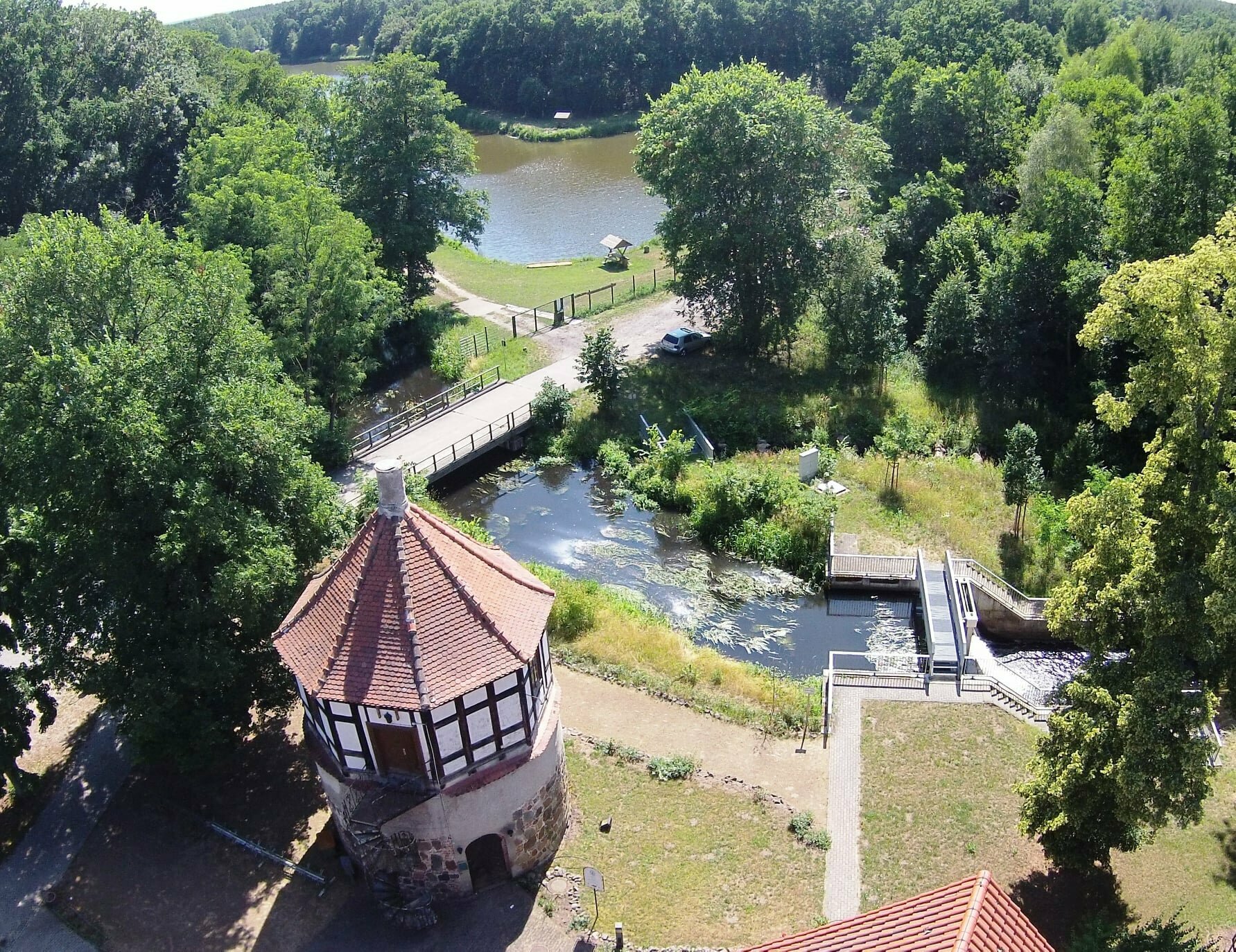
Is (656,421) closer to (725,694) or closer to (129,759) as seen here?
(725,694)

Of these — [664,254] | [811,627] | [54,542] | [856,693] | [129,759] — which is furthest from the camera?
[664,254]

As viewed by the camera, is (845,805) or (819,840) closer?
(819,840)

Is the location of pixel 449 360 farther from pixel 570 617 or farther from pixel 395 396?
pixel 570 617

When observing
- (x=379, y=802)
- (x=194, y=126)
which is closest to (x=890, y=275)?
(x=379, y=802)

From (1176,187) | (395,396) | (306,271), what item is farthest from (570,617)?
(1176,187)

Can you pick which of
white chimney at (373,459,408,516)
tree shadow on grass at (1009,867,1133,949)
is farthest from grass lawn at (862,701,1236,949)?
white chimney at (373,459,408,516)
